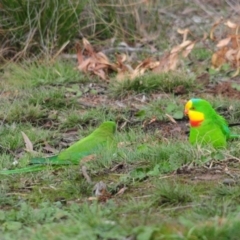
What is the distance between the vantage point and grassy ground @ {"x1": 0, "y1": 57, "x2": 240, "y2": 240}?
10.3 ft

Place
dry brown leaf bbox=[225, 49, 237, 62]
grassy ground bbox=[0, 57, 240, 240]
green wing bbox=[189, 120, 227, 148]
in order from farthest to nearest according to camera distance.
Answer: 1. dry brown leaf bbox=[225, 49, 237, 62]
2. green wing bbox=[189, 120, 227, 148]
3. grassy ground bbox=[0, 57, 240, 240]

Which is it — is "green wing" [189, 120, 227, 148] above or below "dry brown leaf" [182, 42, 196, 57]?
above

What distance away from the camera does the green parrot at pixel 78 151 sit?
4.34m

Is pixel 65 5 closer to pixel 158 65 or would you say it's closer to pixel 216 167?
pixel 158 65

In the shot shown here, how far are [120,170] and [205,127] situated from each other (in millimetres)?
637

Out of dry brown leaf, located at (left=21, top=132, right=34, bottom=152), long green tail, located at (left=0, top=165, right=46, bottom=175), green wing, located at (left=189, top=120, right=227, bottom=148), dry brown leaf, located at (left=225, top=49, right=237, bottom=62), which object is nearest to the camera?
long green tail, located at (left=0, top=165, right=46, bottom=175)

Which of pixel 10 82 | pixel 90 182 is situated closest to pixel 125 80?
pixel 10 82

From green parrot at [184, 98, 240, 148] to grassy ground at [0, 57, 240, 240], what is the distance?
82 mm

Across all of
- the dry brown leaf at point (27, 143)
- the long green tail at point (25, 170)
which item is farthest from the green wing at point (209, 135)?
the dry brown leaf at point (27, 143)

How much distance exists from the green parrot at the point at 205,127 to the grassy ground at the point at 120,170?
8 cm

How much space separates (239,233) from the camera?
9.90ft

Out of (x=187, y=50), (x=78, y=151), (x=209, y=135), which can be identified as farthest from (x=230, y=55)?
(x=78, y=151)

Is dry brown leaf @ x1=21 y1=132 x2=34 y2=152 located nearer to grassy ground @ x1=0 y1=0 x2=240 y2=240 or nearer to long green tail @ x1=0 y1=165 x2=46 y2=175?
grassy ground @ x1=0 y1=0 x2=240 y2=240

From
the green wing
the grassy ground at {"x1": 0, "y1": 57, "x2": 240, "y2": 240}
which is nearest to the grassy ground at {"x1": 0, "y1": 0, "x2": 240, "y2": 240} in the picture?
the grassy ground at {"x1": 0, "y1": 57, "x2": 240, "y2": 240}
